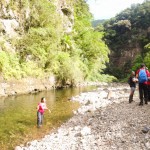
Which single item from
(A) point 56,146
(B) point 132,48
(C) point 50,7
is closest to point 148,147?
(A) point 56,146

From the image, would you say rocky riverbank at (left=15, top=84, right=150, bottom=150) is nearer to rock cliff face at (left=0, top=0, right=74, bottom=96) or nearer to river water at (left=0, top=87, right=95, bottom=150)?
river water at (left=0, top=87, right=95, bottom=150)

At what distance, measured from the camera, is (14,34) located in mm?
29484

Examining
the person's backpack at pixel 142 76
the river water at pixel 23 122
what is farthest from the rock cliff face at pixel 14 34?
the person's backpack at pixel 142 76

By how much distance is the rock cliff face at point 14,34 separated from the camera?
25702 millimetres

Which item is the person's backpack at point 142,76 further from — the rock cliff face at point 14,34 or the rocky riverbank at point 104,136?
the rock cliff face at point 14,34

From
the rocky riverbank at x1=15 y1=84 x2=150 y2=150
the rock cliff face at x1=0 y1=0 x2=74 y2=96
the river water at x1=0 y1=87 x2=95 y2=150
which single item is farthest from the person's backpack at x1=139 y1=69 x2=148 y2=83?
the rock cliff face at x1=0 y1=0 x2=74 y2=96

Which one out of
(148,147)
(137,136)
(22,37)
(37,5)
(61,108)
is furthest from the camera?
(37,5)

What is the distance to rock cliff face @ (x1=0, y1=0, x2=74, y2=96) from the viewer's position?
25.7 m

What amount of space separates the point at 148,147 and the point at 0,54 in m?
19.2

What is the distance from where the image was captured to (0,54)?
24.8 meters

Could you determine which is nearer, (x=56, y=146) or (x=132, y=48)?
(x=56, y=146)

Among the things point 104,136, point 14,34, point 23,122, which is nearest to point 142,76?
point 104,136

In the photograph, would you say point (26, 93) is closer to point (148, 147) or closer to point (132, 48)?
point (148, 147)

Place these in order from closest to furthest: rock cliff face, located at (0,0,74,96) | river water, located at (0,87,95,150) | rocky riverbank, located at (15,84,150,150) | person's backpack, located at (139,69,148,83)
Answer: rocky riverbank, located at (15,84,150,150) < river water, located at (0,87,95,150) < person's backpack, located at (139,69,148,83) < rock cliff face, located at (0,0,74,96)
